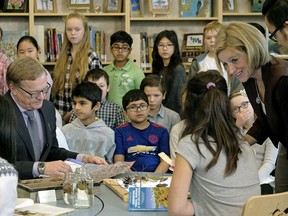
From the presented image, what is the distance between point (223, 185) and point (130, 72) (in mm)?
2989

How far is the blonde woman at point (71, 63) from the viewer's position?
4988 mm

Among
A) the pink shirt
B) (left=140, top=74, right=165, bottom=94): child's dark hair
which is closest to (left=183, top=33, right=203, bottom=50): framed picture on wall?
(left=140, top=74, right=165, bottom=94): child's dark hair

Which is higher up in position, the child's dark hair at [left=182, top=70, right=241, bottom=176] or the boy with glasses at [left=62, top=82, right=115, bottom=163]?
the child's dark hair at [left=182, top=70, right=241, bottom=176]

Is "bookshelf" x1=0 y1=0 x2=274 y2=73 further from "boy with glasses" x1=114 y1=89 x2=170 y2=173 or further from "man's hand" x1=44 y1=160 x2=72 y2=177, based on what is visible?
"man's hand" x1=44 y1=160 x2=72 y2=177

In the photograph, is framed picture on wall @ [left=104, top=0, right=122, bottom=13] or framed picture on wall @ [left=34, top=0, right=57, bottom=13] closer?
framed picture on wall @ [left=34, top=0, right=57, bottom=13]

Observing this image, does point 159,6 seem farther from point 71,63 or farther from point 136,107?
point 136,107

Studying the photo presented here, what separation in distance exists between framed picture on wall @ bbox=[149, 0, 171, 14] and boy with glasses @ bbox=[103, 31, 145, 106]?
930mm

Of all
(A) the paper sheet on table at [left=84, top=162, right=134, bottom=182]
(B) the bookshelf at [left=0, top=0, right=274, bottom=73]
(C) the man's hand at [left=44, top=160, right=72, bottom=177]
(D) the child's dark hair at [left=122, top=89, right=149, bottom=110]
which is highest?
(B) the bookshelf at [left=0, top=0, right=274, bottom=73]

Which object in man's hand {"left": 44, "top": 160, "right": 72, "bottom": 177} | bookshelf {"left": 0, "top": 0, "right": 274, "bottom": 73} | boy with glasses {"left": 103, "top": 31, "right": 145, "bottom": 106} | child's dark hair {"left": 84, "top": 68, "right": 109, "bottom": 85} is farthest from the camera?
bookshelf {"left": 0, "top": 0, "right": 274, "bottom": 73}

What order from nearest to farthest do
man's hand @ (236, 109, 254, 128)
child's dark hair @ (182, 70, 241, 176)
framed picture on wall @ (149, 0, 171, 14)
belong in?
child's dark hair @ (182, 70, 241, 176), man's hand @ (236, 109, 254, 128), framed picture on wall @ (149, 0, 171, 14)

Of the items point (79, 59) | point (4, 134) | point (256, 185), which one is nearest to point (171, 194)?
point (256, 185)

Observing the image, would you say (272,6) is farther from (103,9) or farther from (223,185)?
(103,9)

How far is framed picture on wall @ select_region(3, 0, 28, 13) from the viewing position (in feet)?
19.4

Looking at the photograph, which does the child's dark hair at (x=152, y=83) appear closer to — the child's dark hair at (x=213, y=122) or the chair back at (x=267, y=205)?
the child's dark hair at (x=213, y=122)
